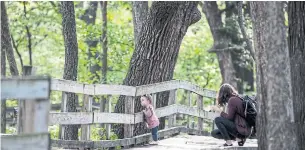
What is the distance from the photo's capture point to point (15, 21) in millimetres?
28312

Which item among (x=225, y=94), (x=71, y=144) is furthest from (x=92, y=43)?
(x=71, y=144)

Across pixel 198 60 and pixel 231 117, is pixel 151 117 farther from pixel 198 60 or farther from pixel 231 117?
pixel 198 60

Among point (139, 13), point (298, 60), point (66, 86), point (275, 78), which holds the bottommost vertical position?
point (66, 86)

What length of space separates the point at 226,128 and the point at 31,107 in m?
6.15

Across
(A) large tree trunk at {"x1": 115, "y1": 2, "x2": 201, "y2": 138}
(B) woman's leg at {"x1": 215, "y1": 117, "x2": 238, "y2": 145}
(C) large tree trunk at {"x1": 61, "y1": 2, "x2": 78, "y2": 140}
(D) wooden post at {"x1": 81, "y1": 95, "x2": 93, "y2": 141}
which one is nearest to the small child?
(A) large tree trunk at {"x1": 115, "y1": 2, "x2": 201, "y2": 138}

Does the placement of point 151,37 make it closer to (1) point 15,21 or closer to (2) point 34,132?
(2) point 34,132

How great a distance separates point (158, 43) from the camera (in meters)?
13.7

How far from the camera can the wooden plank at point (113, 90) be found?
36.4 ft

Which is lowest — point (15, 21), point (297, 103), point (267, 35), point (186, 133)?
point (186, 133)

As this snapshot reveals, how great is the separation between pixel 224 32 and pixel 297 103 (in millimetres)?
15192

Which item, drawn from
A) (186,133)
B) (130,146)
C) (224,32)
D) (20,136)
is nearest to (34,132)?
(20,136)

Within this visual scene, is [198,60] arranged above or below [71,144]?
above

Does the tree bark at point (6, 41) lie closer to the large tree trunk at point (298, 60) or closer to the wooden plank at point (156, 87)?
the wooden plank at point (156, 87)

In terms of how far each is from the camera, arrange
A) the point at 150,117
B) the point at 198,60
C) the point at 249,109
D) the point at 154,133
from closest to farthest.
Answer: the point at 249,109
the point at 150,117
the point at 154,133
the point at 198,60
